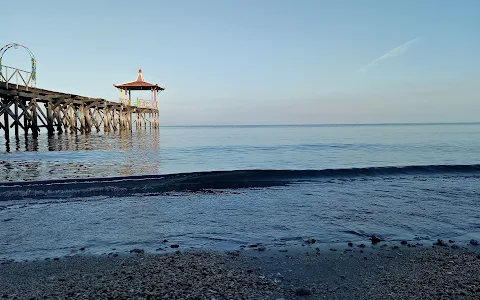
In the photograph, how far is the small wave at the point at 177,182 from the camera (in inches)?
299

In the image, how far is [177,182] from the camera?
8.88 m

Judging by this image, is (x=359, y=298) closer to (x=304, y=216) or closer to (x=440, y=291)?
(x=440, y=291)

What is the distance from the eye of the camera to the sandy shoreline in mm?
2789

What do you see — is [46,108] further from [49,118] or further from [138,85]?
[138,85]

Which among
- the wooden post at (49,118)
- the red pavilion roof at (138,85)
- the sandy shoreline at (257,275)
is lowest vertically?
the sandy shoreline at (257,275)

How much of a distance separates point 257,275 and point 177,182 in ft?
19.6

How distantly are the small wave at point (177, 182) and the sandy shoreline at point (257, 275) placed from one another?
14.6 feet

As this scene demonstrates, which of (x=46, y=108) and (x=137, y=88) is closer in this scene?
(x=46, y=108)

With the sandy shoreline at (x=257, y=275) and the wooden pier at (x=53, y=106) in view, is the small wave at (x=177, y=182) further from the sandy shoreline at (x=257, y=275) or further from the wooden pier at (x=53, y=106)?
the wooden pier at (x=53, y=106)

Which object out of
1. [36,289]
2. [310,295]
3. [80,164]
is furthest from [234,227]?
[80,164]

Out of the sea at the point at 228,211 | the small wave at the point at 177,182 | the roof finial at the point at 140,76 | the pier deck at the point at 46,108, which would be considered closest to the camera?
the sea at the point at 228,211


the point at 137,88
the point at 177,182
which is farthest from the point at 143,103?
the point at 177,182

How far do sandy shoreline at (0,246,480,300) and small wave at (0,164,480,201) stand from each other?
4.45m

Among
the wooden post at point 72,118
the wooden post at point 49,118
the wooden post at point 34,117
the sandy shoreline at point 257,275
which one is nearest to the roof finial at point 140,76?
the wooden post at point 72,118
